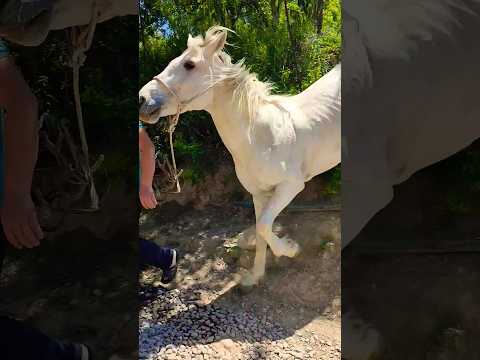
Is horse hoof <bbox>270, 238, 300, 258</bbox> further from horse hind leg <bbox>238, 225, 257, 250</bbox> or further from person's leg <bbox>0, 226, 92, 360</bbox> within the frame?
person's leg <bbox>0, 226, 92, 360</bbox>

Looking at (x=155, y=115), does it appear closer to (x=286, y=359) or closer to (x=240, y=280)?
(x=240, y=280)

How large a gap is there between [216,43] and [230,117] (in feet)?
1.11

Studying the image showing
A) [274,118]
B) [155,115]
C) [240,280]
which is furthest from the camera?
[240,280]

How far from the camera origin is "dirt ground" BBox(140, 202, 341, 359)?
6.95 ft

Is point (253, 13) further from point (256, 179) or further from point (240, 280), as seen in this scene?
point (240, 280)

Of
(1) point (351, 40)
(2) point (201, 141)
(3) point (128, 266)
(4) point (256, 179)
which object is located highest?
(1) point (351, 40)

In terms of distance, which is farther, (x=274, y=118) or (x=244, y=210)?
(x=244, y=210)

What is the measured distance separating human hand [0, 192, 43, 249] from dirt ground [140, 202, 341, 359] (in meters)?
1.13

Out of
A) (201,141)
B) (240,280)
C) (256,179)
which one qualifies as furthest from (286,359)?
(201,141)

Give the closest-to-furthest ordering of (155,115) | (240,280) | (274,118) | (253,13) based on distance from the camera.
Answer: (155,115)
(274,118)
(240,280)
(253,13)

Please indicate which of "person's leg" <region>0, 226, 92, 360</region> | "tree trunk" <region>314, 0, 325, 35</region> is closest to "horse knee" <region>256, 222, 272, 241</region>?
"person's leg" <region>0, 226, 92, 360</region>

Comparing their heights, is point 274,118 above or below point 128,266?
below

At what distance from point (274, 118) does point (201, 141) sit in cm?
116

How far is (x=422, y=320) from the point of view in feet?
3.84
